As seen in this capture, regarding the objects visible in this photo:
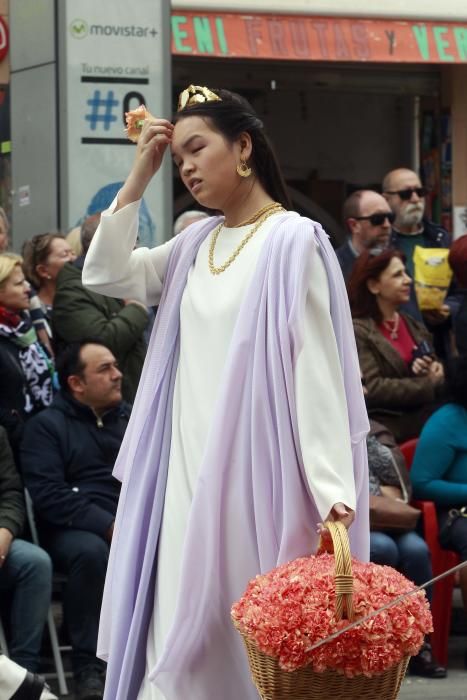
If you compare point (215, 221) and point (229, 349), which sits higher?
point (215, 221)

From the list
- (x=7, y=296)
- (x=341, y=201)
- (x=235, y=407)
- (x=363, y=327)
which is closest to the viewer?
(x=235, y=407)

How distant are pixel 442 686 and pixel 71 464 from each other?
6.50ft

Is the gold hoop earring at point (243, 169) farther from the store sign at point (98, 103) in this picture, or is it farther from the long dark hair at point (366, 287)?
the store sign at point (98, 103)

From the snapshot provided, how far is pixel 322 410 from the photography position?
4367 millimetres

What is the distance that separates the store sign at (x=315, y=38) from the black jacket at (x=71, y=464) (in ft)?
15.4

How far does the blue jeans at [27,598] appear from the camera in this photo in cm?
704

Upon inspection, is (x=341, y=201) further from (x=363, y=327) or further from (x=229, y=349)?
(x=229, y=349)

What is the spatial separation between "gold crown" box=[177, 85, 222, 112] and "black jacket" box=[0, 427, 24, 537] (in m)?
2.92

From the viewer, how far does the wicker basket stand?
3939mm

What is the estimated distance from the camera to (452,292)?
31.8ft

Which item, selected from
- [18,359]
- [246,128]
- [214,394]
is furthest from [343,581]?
[18,359]

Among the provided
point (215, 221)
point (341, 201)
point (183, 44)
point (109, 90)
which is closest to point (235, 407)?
point (215, 221)

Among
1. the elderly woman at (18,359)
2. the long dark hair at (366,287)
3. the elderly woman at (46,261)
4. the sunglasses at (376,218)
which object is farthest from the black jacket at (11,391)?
the sunglasses at (376,218)

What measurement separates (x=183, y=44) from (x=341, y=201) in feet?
8.29
